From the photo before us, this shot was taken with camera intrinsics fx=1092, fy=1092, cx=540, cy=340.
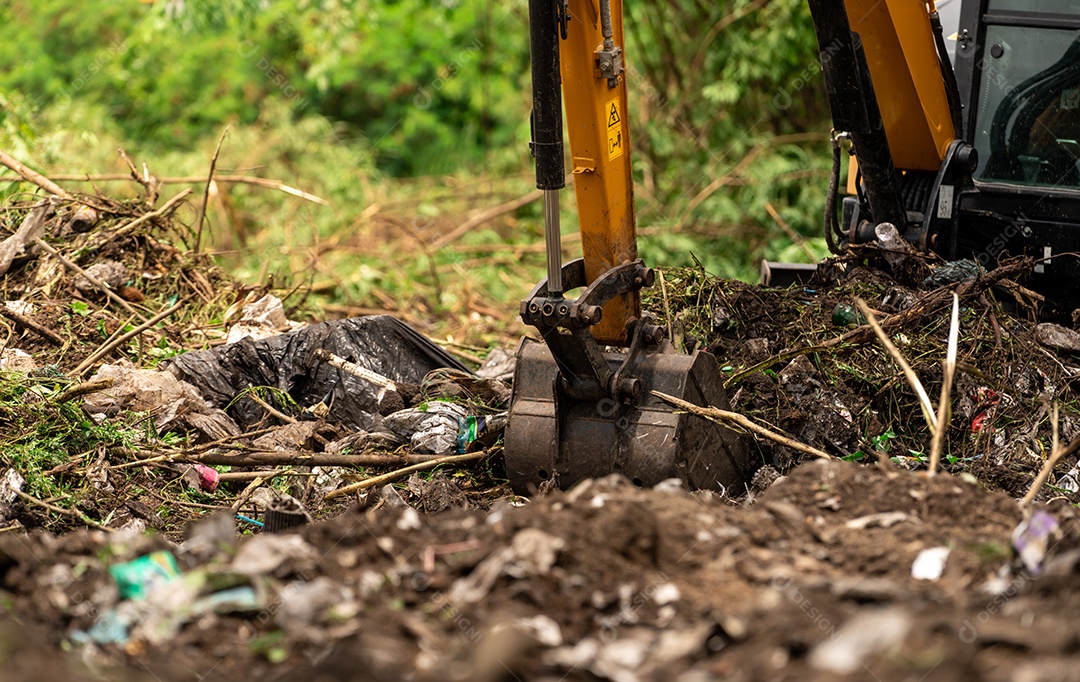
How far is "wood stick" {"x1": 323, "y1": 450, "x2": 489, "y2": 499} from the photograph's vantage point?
4.14m

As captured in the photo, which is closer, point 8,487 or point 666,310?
point 8,487

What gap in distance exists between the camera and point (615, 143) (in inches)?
156

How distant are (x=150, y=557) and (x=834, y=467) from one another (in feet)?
6.20

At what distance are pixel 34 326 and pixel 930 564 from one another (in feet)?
14.2

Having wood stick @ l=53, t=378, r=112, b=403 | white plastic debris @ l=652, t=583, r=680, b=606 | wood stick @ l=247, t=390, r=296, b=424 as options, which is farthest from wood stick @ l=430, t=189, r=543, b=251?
white plastic debris @ l=652, t=583, r=680, b=606

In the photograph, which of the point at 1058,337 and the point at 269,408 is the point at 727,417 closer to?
the point at 1058,337

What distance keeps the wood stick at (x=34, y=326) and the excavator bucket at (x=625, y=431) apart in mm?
2516

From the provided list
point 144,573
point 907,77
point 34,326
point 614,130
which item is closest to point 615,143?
point 614,130

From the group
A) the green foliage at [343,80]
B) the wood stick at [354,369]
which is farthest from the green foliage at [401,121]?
the wood stick at [354,369]

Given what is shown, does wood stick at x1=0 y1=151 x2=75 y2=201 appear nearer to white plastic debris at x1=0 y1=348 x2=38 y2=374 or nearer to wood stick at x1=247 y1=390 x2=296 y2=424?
white plastic debris at x1=0 y1=348 x2=38 y2=374

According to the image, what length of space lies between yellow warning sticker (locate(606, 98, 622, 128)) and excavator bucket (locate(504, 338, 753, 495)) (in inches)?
33.5

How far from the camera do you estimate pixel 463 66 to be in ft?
41.4

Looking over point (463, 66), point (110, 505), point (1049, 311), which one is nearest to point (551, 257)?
point (110, 505)

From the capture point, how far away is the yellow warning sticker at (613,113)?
12.8 feet
